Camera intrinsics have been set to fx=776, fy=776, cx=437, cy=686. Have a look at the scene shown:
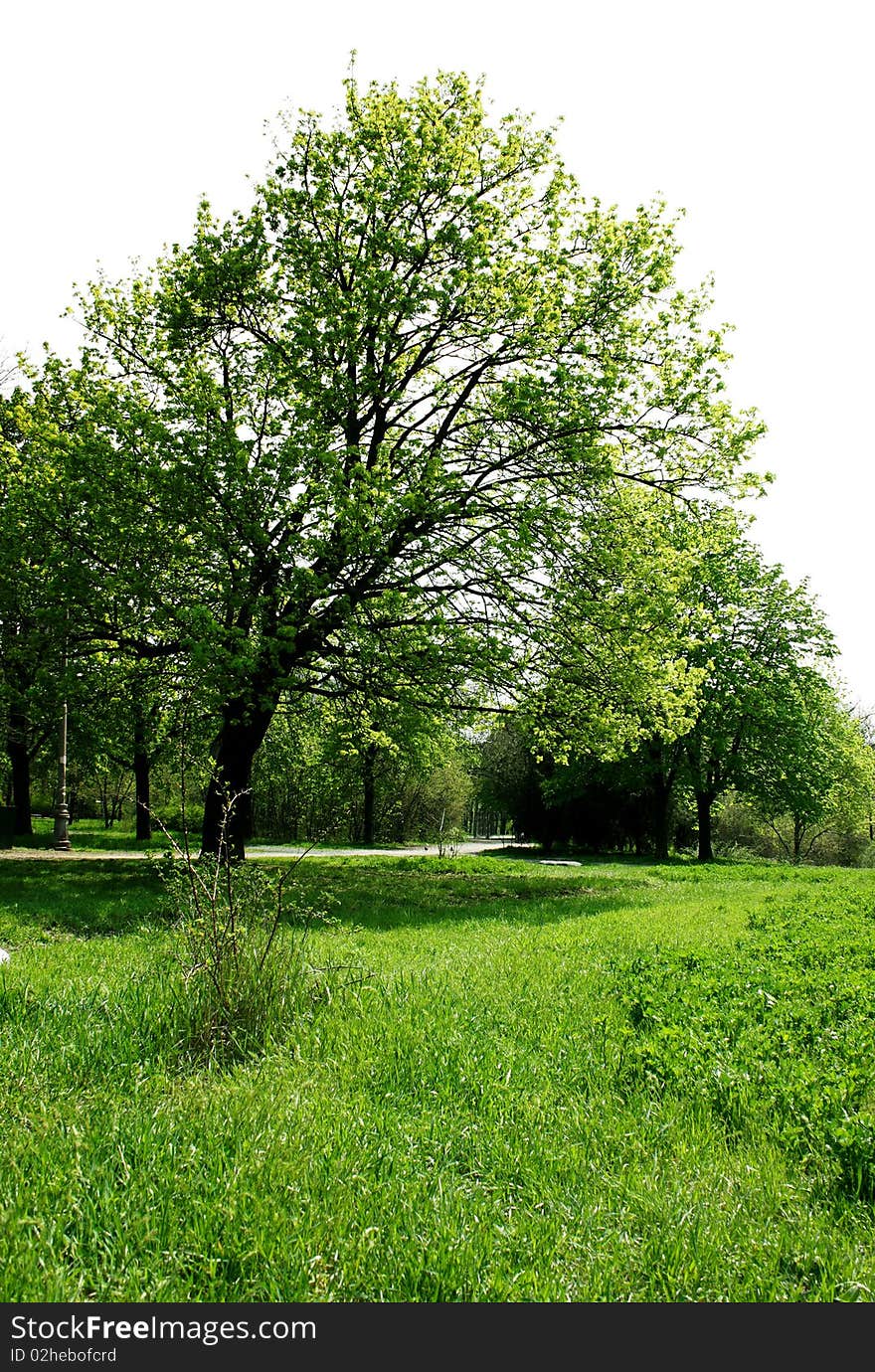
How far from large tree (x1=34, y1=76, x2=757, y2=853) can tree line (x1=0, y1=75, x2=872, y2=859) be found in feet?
0.21

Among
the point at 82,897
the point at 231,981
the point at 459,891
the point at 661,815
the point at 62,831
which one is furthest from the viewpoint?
the point at 661,815

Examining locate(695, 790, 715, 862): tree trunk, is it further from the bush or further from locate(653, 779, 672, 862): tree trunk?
the bush

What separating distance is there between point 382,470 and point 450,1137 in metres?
10.9

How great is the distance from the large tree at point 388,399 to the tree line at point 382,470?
0.06 meters

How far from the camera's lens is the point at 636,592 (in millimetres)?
14625

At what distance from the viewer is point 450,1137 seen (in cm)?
375

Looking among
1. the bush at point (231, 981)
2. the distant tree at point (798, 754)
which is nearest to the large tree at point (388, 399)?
the bush at point (231, 981)

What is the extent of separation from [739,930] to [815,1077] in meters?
6.27

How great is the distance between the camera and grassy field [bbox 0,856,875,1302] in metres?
2.76

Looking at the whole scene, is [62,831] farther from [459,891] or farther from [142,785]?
[459,891]

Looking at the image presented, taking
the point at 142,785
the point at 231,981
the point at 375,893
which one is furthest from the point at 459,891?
the point at 142,785

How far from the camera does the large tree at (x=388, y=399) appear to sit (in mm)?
13391

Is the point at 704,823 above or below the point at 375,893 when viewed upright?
below

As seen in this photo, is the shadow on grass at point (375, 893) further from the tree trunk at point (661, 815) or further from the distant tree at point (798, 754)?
the distant tree at point (798, 754)
